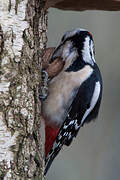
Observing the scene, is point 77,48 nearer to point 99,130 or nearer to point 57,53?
point 57,53

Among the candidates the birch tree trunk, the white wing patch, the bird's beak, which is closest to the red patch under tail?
the white wing patch

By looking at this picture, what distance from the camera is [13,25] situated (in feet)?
6.24

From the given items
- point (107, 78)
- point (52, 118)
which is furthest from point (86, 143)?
point (52, 118)

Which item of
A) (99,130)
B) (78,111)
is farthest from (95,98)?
(99,130)

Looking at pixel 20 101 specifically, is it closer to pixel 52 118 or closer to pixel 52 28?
pixel 52 118

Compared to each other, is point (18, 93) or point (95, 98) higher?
point (18, 93)

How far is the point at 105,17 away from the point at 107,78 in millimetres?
672

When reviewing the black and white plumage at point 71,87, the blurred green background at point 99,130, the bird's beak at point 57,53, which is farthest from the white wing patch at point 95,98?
the blurred green background at point 99,130

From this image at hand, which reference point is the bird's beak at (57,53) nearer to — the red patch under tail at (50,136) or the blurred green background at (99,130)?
the red patch under tail at (50,136)

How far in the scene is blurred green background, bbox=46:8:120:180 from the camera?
4770 mm

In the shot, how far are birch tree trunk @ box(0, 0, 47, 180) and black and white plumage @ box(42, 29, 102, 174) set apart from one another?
40 centimetres

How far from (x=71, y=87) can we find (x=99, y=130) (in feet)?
8.05

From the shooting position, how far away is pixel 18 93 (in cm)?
191

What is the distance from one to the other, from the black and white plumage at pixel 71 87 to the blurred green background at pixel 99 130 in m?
2.27
